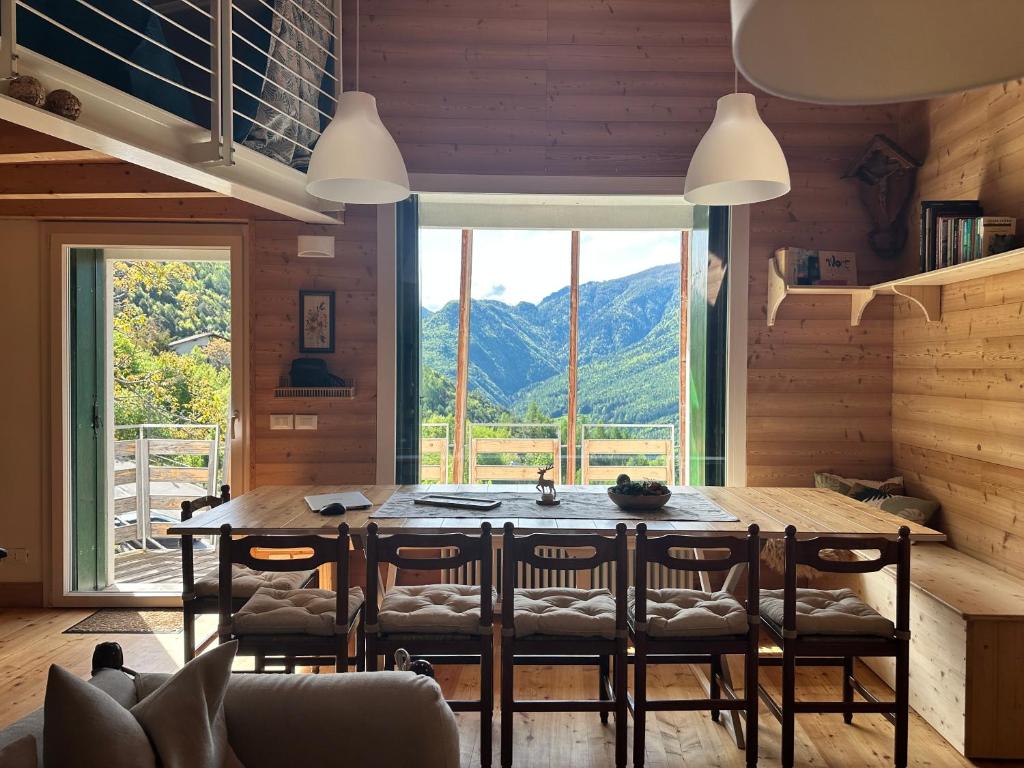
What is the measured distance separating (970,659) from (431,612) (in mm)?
1954

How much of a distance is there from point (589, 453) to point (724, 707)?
3.17m

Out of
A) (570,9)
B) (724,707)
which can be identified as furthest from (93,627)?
(570,9)

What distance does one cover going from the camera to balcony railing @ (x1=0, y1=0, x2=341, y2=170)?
7.61ft

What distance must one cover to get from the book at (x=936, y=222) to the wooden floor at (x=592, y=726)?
1.97m

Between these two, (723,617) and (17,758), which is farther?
(723,617)

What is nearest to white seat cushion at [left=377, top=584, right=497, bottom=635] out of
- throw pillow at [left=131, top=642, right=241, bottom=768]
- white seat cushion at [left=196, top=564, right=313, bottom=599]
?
white seat cushion at [left=196, top=564, right=313, bottom=599]

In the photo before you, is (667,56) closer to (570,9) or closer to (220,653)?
(570,9)

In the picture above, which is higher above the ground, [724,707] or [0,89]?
[0,89]

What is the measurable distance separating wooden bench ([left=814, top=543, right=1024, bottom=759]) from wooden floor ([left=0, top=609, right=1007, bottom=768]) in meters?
0.08

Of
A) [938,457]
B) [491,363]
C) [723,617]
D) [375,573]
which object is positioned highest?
[491,363]

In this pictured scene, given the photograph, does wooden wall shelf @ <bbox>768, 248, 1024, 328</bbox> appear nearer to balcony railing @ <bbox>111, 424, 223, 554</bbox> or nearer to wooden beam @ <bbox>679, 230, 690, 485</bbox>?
wooden beam @ <bbox>679, 230, 690, 485</bbox>

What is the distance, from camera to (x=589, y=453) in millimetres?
5480

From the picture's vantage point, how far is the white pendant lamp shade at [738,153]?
256cm

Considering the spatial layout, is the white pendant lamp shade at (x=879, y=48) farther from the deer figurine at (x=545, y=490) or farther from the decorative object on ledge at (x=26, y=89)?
the deer figurine at (x=545, y=490)
